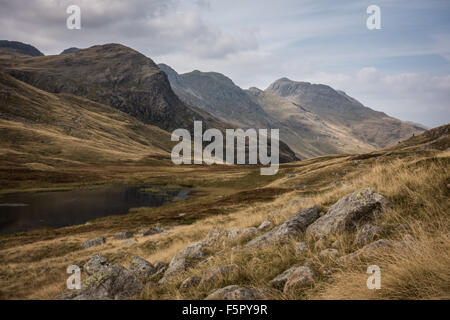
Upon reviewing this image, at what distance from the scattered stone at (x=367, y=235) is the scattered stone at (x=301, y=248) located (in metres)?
1.14

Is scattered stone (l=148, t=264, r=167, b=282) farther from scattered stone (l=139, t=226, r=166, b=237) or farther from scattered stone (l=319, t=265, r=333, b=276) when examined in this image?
scattered stone (l=139, t=226, r=166, b=237)

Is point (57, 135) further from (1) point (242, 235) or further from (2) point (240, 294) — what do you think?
(2) point (240, 294)

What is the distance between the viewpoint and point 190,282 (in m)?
5.89

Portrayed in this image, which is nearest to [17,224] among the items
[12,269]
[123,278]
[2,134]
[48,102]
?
[12,269]

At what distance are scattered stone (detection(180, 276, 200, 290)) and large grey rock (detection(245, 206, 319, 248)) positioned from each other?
2550 mm

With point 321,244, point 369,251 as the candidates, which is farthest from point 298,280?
point 321,244

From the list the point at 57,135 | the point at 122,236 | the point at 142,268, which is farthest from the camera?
the point at 57,135

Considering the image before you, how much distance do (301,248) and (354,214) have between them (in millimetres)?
1954

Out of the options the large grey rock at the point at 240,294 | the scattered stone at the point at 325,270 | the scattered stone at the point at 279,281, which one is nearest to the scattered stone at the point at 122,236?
the large grey rock at the point at 240,294

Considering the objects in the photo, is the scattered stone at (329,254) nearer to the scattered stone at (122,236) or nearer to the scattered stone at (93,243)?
the scattered stone at (93,243)

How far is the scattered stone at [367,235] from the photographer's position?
591cm

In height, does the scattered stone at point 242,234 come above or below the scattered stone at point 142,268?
above

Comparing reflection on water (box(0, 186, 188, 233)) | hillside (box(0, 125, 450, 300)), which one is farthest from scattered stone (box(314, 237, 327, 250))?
reflection on water (box(0, 186, 188, 233))
